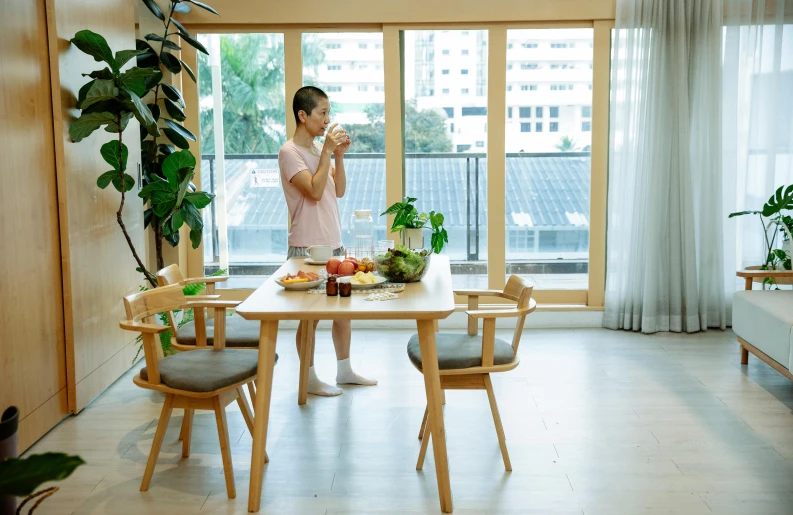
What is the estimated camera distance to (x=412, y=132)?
229 inches

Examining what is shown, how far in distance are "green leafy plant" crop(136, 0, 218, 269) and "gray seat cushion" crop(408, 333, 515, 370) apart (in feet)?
5.95

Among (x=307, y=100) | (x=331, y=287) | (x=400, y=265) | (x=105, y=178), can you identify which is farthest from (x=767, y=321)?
(x=105, y=178)

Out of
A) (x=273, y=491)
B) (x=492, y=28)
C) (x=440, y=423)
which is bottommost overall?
(x=273, y=491)

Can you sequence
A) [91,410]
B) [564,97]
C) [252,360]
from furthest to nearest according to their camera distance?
[564,97] → [91,410] → [252,360]

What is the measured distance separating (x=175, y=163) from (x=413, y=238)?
155 centimetres

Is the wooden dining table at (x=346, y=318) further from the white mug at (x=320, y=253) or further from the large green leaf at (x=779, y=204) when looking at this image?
the large green leaf at (x=779, y=204)

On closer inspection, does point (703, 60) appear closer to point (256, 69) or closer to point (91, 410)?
point (256, 69)

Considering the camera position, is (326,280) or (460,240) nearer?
(326,280)

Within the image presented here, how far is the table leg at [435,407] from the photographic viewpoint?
9.57 feet

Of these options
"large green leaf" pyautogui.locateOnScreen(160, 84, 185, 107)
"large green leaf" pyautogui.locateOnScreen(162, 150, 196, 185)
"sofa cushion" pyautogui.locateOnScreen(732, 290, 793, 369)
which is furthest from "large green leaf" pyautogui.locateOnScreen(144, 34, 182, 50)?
"sofa cushion" pyautogui.locateOnScreen(732, 290, 793, 369)

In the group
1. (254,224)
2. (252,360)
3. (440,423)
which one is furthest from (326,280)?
(254,224)

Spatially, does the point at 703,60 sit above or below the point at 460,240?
above

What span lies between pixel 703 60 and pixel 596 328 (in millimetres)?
1909

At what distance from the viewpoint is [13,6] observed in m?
3.46
